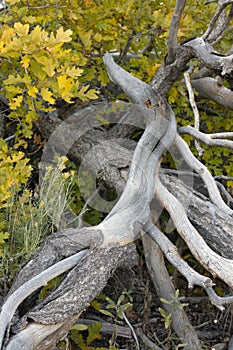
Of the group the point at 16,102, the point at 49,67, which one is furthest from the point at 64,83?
the point at 16,102

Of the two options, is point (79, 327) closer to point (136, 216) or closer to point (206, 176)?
point (136, 216)

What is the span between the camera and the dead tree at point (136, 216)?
6.39 feet

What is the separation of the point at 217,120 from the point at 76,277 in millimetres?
2173

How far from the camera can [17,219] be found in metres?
2.54

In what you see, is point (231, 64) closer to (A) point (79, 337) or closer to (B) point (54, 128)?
(B) point (54, 128)

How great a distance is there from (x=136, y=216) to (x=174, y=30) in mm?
1222

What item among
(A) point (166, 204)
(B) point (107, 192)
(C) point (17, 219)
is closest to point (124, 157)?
(B) point (107, 192)

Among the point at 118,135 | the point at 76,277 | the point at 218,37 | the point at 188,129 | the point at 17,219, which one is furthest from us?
the point at 118,135

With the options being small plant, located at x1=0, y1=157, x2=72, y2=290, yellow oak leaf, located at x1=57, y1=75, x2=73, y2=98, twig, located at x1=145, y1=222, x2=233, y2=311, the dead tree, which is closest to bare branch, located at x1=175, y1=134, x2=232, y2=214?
the dead tree

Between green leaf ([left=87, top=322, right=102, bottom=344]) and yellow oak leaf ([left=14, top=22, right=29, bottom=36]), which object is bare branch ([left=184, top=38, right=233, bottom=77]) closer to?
yellow oak leaf ([left=14, top=22, right=29, bottom=36])

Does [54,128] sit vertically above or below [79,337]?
above

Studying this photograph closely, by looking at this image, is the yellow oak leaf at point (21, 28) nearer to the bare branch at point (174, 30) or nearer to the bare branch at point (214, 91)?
the bare branch at point (174, 30)

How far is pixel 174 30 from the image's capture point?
9.44ft

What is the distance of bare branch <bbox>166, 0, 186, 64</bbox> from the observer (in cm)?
277
